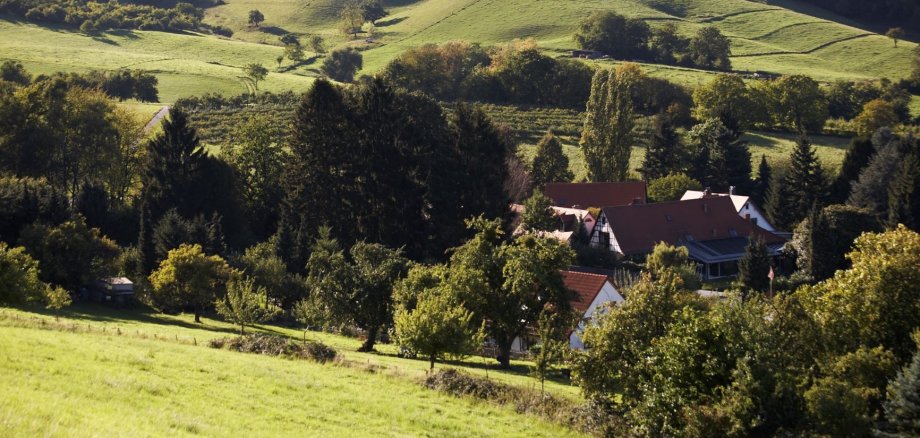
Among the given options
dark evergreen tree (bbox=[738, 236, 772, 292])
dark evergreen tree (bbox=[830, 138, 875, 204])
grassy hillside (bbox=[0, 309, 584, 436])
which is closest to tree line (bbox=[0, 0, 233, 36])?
dark evergreen tree (bbox=[830, 138, 875, 204])

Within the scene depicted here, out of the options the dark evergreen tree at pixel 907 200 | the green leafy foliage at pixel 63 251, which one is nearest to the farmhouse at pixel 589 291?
the green leafy foliage at pixel 63 251

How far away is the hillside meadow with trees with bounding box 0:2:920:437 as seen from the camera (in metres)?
23.3

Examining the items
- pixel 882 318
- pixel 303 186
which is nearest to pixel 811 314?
pixel 882 318

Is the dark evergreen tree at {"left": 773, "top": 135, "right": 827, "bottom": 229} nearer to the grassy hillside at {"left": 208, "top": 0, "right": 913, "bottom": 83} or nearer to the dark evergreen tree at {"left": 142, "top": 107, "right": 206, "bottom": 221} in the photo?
the grassy hillside at {"left": 208, "top": 0, "right": 913, "bottom": 83}

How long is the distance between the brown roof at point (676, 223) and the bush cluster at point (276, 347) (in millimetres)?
36375

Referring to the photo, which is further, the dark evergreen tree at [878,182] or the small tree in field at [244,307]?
the dark evergreen tree at [878,182]

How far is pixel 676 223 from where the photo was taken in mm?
67250

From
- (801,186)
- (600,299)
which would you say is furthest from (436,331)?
(801,186)

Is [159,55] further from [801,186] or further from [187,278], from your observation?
[187,278]

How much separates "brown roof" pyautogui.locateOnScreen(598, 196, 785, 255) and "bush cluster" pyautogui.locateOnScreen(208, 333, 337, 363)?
36375 mm

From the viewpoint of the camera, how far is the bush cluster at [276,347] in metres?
30.9

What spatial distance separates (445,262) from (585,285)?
1184cm

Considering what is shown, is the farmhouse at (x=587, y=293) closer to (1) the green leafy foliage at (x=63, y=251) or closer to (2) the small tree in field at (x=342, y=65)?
(1) the green leafy foliage at (x=63, y=251)

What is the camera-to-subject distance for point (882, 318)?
25.7 meters
